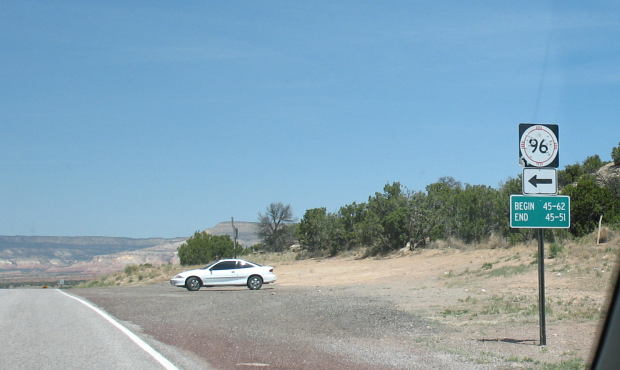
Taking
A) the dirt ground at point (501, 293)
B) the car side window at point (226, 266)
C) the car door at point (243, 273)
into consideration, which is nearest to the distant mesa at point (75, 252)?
the dirt ground at point (501, 293)

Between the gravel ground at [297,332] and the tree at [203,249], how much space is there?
51.3 metres

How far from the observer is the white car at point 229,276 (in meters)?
35.2

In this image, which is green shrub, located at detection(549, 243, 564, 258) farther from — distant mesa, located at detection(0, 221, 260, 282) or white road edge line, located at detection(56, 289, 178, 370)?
distant mesa, located at detection(0, 221, 260, 282)

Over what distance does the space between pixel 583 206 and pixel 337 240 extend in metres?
27.6

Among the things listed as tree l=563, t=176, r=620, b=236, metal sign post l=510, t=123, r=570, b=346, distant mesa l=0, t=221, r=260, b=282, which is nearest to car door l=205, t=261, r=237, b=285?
tree l=563, t=176, r=620, b=236

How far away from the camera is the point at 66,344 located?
46.3ft

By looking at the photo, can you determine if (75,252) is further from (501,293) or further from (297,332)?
(297,332)

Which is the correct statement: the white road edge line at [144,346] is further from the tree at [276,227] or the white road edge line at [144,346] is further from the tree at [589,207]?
the tree at [276,227]

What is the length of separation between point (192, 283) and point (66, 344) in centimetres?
2145

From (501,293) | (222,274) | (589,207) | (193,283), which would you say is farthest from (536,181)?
(589,207)

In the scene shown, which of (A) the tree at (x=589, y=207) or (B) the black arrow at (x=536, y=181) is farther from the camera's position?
(A) the tree at (x=589, y=207)

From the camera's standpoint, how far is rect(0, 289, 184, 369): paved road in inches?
457

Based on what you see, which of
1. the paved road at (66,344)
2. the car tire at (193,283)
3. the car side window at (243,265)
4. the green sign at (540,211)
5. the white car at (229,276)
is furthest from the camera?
the car tire at (193,283)

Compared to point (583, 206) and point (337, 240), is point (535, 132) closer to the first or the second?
point (583, 206)
